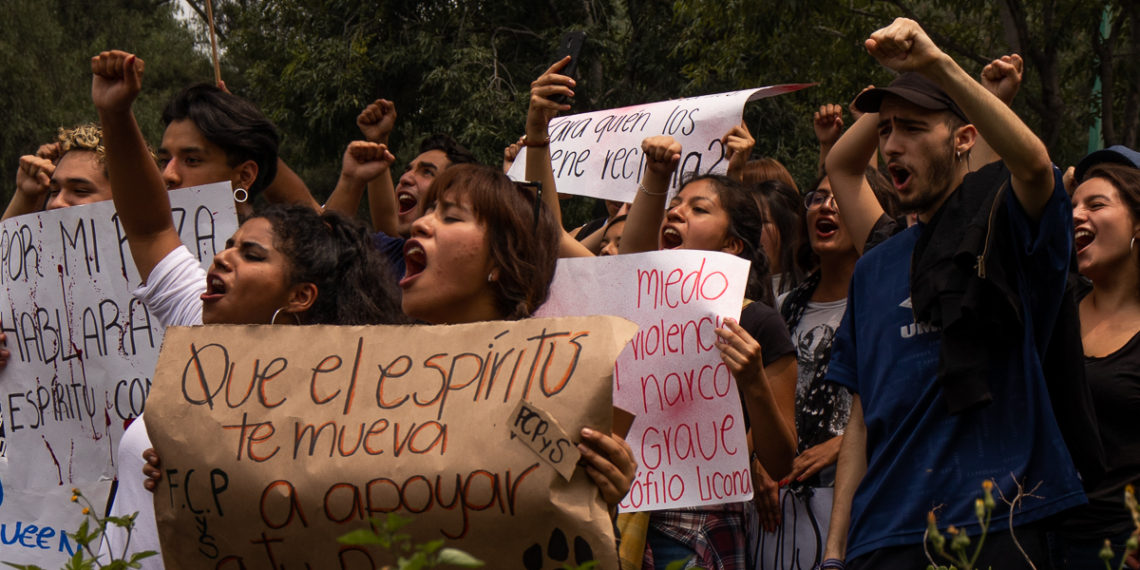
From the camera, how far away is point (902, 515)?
9.53 feet

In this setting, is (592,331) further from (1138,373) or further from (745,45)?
(745,45)

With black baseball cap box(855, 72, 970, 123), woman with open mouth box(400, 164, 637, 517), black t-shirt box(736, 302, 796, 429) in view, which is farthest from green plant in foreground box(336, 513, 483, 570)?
black t-shirt box(736, 302, 796, 429)

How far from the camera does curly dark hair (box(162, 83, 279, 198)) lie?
12.7 feet

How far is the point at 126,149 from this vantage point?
10.4ft

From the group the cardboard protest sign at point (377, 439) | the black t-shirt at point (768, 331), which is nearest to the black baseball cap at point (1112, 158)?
the black t-shirt at point (768, 331)

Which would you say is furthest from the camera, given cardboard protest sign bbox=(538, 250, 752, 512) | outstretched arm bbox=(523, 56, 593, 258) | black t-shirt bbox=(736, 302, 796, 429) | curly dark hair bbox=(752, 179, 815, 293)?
curly dark hair bbox=(752, 179, 815, 293)

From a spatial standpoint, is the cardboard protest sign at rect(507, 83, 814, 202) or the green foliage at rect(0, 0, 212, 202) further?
the green foliage at rect(0, 0, 212, 202)

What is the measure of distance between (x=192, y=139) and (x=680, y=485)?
1833 millimetres

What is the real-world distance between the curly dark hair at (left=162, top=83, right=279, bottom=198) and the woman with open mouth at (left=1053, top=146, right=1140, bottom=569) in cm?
245

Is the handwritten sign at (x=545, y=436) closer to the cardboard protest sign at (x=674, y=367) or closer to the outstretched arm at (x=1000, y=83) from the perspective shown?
the cardboard protest sign at (x=674, y=367)

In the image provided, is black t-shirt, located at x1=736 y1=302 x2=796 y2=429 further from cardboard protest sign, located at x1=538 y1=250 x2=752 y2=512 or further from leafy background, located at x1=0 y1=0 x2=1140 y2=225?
leafy background, located at x1=0 y1=0 x2=1140 y2=225

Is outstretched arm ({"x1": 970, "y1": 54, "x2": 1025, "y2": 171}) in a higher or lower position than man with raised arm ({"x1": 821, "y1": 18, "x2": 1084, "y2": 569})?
higher

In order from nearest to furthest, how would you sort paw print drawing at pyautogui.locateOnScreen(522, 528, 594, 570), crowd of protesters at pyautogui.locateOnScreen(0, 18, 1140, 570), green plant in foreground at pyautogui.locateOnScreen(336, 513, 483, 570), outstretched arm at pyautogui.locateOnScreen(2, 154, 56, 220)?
green plant in foreground at pyautogui.locateOnScreen(336, 513, 483, 570), paw print drawing at pyautogui.locateOnScreen(522, 528, 594, 570), crowd of protesters at pyautogui.locateOnScreen(0, 18, 1140, 570), outstretched arm at pyautogui.locateOnScreen(2, 154, 56, 220)

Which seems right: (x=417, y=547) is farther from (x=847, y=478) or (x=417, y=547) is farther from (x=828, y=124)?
(x=828, y=124)
